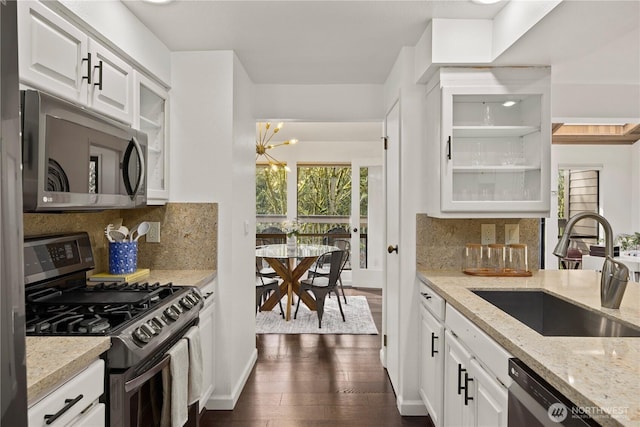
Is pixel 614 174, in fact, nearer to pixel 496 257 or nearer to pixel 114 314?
pixel 496 257

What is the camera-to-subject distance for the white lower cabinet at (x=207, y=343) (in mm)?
2426

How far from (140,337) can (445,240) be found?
6.24 feet

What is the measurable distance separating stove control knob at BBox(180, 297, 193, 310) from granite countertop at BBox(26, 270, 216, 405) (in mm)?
628

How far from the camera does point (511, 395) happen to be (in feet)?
4.25

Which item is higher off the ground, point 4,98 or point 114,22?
point 114,22

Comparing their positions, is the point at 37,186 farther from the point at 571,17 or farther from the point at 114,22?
the point at 571,17

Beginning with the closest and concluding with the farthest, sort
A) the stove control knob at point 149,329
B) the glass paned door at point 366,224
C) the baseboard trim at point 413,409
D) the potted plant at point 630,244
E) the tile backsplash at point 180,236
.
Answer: the stove control knob at point 149,329 → the baseboard trim at point 413,409 → the tile backsplash at point 180,236 → the potted plant at point 630,244 → the glass paned door at point 366,224

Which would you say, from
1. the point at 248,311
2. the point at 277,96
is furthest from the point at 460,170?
the point at 248,311

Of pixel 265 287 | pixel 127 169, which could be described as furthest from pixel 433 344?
pixel 265 287

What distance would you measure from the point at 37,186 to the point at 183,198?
141 centimetres

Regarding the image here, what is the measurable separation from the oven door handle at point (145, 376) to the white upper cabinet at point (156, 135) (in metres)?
1.10

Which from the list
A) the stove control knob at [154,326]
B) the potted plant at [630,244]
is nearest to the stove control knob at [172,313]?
the stove control knob at [154,326]

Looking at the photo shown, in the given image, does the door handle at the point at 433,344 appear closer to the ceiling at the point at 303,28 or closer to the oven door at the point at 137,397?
the oven door at the point at 137,397

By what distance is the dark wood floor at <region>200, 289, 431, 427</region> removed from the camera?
2.61 m
